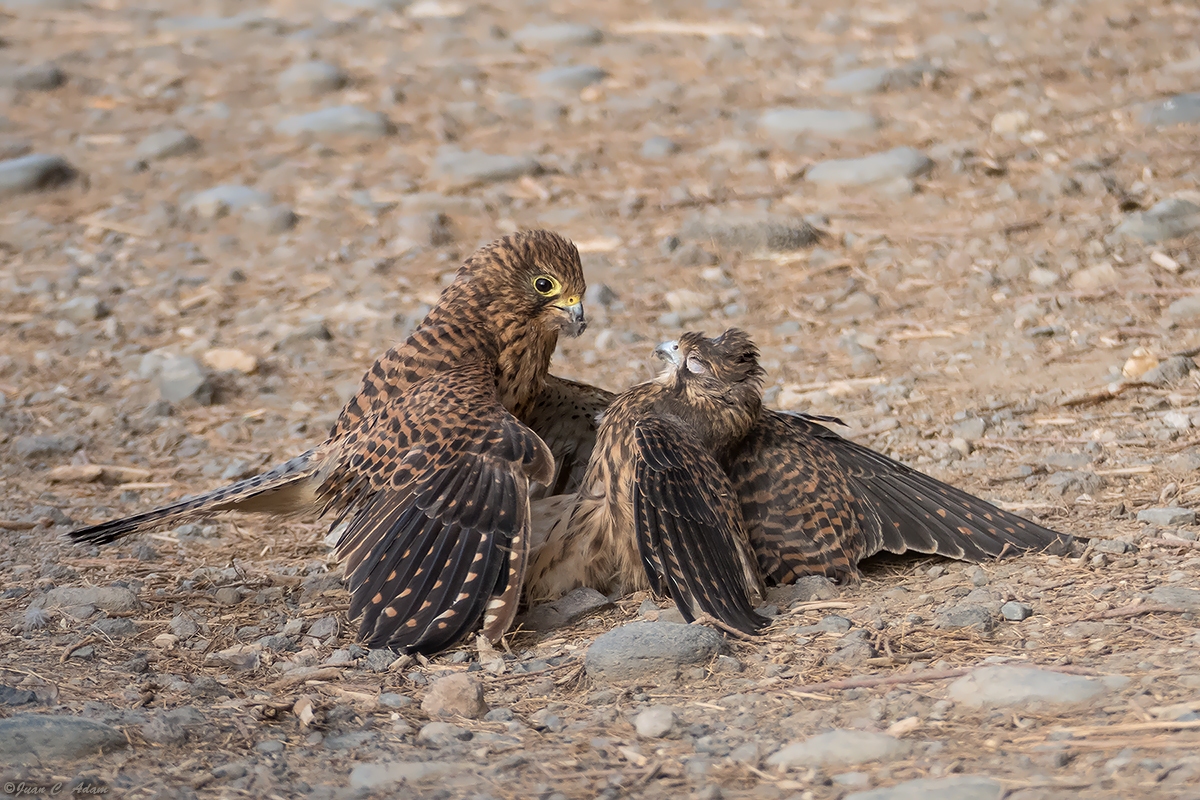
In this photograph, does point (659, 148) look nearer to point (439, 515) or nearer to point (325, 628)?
point (439, 515)

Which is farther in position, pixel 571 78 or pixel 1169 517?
pixel 571 78

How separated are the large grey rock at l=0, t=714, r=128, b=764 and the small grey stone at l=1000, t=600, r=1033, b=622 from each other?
6.75 feet

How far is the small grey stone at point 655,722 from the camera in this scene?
109 inches

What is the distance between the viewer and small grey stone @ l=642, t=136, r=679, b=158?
26.2ft

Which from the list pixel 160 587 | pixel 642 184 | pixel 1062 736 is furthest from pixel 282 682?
pixel 642 184

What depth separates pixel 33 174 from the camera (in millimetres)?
7883

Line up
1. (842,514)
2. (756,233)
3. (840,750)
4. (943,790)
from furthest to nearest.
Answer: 1. (756,233)
2. (842,514)
3. (840,750)
4. (943,790)

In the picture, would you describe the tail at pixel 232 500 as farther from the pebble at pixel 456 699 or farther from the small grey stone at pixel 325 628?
the pebble at pixel 456 699

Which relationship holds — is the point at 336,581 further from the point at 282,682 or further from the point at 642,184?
the point at 642,184

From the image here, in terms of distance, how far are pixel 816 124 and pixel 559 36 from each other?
2.87 meters

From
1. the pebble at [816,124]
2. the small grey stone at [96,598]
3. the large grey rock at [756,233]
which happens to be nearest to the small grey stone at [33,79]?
the pebble at [816,124]

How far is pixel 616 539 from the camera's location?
3676mm

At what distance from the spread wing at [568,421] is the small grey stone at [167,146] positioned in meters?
4.87

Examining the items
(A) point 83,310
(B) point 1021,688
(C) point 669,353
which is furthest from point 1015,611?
(A) point 83,310
